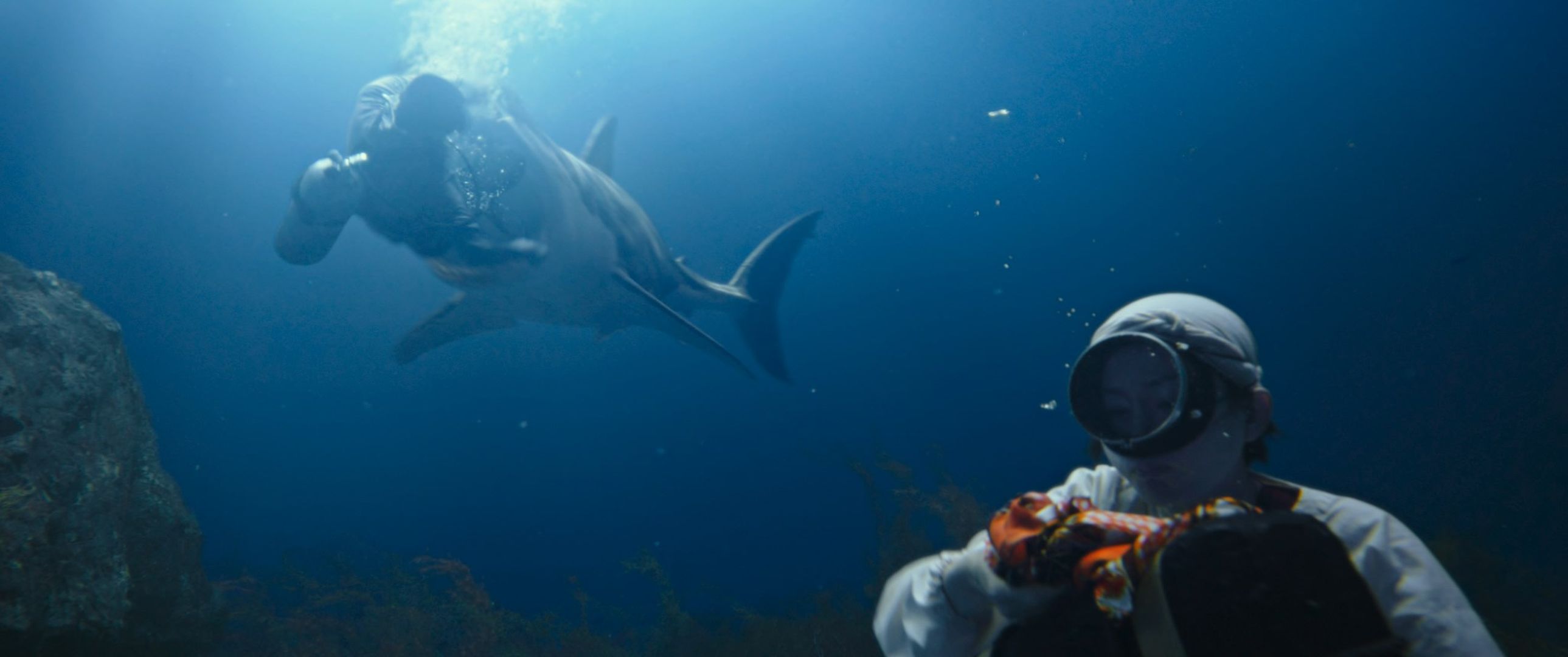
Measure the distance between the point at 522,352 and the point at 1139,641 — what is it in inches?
663

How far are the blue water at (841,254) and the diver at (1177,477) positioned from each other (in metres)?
10.6

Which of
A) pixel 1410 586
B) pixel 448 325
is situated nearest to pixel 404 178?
pixel 448 325

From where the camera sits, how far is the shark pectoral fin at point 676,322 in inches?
255

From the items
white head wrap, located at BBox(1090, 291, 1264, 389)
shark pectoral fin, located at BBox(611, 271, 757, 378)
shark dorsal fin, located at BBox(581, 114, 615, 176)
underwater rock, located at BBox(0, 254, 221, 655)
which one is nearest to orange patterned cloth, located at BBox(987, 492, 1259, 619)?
white head wrap, located at BBox(1090, 291, 1264, 389)

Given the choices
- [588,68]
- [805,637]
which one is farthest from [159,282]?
[805,637]

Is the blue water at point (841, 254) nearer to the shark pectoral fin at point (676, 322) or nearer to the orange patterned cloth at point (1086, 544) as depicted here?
the shark pectoral fin at point (676, 322)

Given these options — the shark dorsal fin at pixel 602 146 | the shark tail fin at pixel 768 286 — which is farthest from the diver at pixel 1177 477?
the shark dorsal fin at pixel 602 146

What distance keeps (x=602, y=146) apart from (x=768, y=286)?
8.98ft

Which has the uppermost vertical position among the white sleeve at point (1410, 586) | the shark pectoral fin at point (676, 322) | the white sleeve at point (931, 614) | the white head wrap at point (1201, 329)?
the white head wrap at point (1201, 329)

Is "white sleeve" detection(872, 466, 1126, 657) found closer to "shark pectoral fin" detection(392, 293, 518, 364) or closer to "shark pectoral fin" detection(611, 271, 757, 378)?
"shark pectoral fin" detection(611, 271, 757, 378)

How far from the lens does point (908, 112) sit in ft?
45.8

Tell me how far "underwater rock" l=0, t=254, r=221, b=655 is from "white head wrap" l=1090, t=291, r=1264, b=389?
7.04 metres

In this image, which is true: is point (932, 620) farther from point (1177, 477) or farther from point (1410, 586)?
point (1410, 586)

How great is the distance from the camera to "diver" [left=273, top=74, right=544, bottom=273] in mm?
4113
